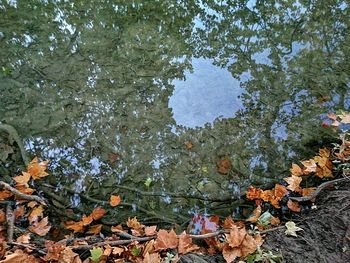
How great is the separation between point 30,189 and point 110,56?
4.87 ft

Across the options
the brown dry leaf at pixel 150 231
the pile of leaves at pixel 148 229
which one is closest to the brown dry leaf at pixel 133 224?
the pile of leaves at pixel 148 229

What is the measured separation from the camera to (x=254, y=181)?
2389 millimetres

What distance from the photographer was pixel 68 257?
167 cm

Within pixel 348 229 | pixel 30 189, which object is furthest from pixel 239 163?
pixel 30 189

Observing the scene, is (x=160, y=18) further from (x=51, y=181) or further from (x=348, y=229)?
(x=348, y=229)

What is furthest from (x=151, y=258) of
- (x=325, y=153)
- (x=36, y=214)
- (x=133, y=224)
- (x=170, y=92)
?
(x=170, y=92)

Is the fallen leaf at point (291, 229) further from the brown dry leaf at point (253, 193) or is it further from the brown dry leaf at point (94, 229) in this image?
the brown dry leaf at point (94, 229)

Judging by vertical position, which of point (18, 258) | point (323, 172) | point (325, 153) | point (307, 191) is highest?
point (325, 153)

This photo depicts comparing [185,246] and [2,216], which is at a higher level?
[2,216]

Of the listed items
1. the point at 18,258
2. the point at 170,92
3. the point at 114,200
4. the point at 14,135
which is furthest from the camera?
the point at 170,92

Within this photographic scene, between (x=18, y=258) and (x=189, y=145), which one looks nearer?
(x=18, y=258)

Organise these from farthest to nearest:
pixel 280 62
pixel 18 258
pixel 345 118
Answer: pixel 280 62, pixel 345 118, pixel 18 258

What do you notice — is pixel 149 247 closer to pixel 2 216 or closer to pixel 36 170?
pixel 2 216

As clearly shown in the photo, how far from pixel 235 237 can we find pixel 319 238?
418 millimetres
